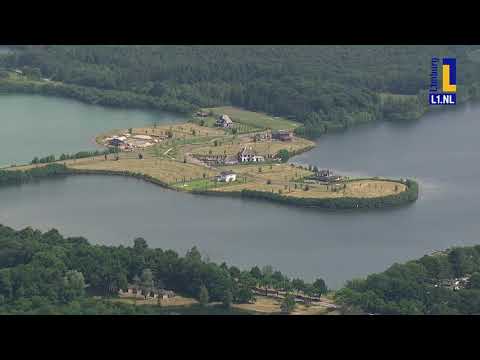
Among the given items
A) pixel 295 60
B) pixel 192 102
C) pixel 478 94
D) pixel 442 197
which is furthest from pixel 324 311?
pixel 295 60

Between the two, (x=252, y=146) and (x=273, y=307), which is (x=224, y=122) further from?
(x=273, y=307)

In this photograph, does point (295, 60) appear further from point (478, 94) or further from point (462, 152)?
point (462, 152)

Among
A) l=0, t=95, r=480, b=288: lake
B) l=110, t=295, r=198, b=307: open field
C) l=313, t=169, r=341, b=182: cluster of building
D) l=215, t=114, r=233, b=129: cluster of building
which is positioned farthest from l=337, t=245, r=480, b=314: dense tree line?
l=215, t=114, r=233, b=129: cluster of building

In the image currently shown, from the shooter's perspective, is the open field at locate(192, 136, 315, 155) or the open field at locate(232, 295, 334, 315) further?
the open field at locate(192, 136, 315, 155)

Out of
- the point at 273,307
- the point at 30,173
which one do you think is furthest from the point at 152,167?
the point at 273,307

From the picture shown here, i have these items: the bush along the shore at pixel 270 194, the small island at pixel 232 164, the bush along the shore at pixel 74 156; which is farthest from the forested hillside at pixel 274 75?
the bush along the shore at pixel 270 194

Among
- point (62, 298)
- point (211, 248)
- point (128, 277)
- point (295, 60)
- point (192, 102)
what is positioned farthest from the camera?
point (295, 60)

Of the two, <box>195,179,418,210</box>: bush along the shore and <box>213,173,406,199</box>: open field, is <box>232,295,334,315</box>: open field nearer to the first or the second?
Result: <box>195,179,418,210</box>: bush along the shore
